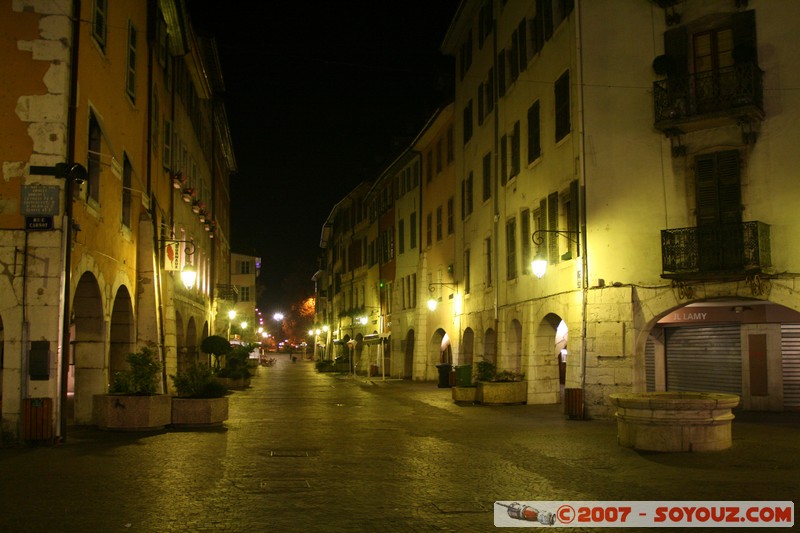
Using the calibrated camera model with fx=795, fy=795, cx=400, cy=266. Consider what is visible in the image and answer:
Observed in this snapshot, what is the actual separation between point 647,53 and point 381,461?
1280 cm

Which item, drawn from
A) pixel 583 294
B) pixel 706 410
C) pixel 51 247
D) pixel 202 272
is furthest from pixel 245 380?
pixel 706 410

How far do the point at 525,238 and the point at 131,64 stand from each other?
498 inches

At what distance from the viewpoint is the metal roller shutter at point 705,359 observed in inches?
901

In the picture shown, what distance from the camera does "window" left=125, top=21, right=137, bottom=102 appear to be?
61.9ft

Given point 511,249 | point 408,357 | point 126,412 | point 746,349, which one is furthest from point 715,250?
point 408,357

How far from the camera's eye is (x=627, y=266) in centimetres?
1934

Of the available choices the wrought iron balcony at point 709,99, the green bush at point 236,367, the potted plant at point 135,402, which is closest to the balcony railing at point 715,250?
the wrought iron balcony at point 709,99

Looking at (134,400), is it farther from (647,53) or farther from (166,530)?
(647,53)

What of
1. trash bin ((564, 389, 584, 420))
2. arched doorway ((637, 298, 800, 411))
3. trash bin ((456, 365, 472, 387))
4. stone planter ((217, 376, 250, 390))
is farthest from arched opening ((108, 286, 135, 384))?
stone planter ((217, 376, 250, 390))

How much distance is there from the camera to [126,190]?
63.5 feet

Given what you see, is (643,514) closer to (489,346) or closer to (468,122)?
(489,346)

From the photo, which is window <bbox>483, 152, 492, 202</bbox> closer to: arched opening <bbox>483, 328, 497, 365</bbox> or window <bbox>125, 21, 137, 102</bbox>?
arched opening <bbox>483, 328, 497, 365</bbox>

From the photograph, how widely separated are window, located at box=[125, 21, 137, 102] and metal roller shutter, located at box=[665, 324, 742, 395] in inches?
677

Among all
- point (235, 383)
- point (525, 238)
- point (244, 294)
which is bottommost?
point (235, 383)
